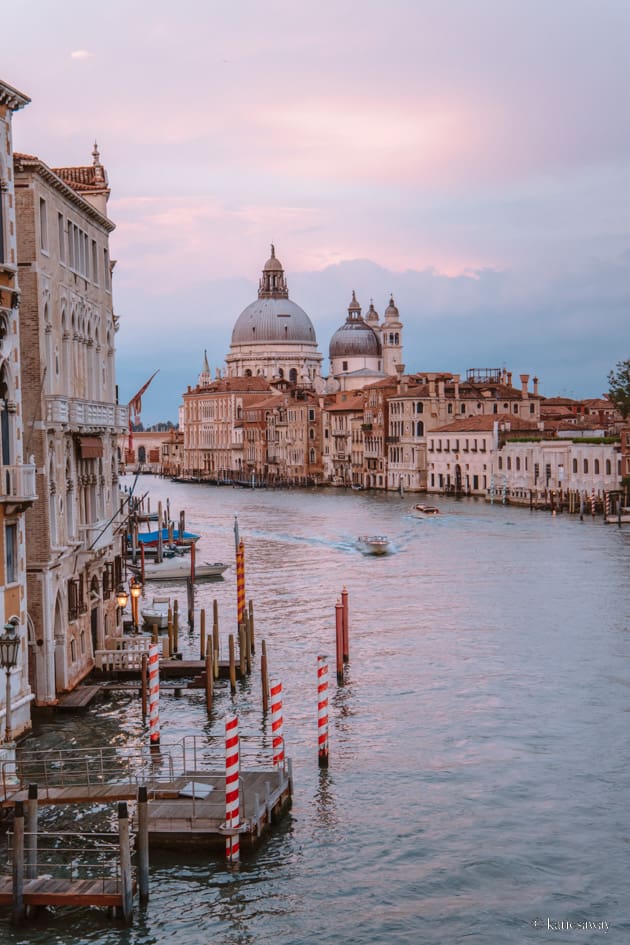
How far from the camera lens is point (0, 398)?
14453mm

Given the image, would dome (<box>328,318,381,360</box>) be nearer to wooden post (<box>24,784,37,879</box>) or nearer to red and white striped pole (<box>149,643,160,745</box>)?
red and white striped pole (<box>149,643,160,745</box>)

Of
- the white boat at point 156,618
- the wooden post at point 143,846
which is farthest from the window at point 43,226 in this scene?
the white boat at point 156,618

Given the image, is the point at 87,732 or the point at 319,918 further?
the point at 87,732

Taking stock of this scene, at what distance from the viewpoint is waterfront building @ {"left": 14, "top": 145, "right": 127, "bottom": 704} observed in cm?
1661

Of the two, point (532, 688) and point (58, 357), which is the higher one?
point (58, 357)

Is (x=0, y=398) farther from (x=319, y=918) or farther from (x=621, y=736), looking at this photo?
(x=621, y=736)

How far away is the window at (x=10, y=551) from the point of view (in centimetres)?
1439

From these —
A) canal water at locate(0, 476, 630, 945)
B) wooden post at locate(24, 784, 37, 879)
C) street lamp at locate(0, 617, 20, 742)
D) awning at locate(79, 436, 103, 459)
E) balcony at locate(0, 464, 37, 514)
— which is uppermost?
awning at locate(79, 436, 103, 459)

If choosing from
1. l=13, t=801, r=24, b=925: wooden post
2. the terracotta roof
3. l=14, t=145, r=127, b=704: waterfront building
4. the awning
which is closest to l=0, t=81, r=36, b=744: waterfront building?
l=14, t=145, r=127, b=704: waterfront building

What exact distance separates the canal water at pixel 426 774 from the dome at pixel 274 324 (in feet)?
334

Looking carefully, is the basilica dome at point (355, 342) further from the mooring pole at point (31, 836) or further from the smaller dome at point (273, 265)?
the mooring pole at point (31, 836)

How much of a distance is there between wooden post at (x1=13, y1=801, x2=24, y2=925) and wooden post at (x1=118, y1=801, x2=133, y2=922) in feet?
2.48

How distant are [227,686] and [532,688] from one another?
4455 mm

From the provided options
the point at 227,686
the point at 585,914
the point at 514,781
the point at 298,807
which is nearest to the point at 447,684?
the point at 227,686
